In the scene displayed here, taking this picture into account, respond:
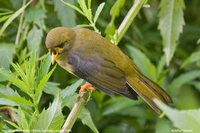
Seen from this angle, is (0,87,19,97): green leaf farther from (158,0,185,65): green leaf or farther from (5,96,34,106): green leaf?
(158,0,185,65): green leaf

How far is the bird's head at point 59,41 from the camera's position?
278cm

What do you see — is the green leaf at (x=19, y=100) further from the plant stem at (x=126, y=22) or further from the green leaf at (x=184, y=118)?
the green leaf at (x=184, y=118)

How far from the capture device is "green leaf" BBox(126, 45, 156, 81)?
3322 millimetres

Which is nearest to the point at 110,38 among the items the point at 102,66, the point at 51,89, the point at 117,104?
the point at 102,66

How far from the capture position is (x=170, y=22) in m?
3.14

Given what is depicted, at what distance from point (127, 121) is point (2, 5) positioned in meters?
1.23

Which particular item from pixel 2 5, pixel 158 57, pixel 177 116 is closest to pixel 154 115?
pixel 158 57

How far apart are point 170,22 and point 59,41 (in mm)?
730

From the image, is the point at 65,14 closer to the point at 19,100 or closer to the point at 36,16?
the point at 36,16

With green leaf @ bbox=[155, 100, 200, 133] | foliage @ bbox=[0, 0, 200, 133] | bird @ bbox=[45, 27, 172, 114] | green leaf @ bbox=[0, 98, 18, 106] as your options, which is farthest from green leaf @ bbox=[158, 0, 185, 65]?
green leaf @ bbox=[155, 100, 200, 133]

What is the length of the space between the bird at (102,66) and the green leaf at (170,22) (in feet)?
1.13

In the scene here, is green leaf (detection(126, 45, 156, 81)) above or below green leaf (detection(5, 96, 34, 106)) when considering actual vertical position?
below

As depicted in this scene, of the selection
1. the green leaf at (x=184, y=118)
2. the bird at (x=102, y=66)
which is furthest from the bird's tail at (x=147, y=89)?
the green leaf at (x=184, y=118)

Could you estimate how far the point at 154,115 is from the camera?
340 centimetres
